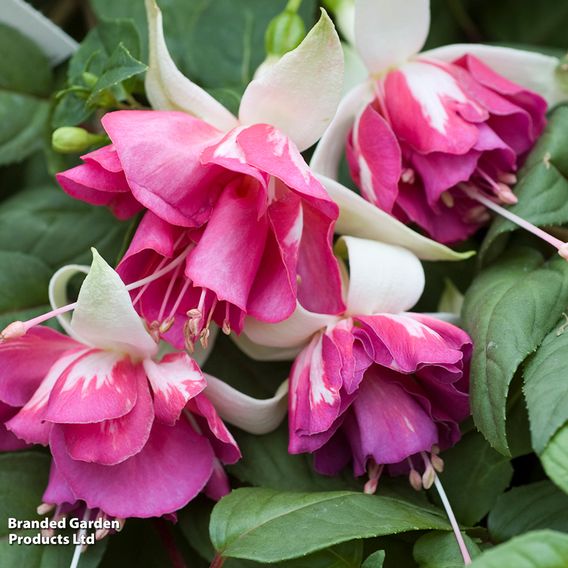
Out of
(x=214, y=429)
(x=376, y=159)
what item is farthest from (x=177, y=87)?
(x=214, y=429)

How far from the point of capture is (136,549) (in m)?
0.80

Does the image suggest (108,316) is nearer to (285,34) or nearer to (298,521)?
(298,521)

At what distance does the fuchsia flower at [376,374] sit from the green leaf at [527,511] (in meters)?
0.08

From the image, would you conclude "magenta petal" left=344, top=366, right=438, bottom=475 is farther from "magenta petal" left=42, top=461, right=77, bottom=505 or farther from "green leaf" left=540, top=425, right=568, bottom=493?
"magenta petal" left=42, top=461, right=77, bottom=505

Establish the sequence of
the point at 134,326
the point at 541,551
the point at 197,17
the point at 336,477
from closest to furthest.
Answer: the point at 541,551
the point at 134,326
the point at 336,477
the point at 197,17

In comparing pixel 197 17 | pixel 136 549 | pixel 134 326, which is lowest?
pixel 136 549

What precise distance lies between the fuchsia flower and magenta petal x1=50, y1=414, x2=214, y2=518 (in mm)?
87

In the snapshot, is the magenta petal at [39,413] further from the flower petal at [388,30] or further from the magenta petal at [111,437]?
the flower petal at [388,30]

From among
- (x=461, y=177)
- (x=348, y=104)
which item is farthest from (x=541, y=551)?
(x=348, y=104)

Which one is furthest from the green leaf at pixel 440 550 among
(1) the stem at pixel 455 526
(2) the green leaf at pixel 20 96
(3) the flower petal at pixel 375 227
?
(2) the green leaf at pixel 20 96

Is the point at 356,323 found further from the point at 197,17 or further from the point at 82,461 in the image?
the point at 197,17

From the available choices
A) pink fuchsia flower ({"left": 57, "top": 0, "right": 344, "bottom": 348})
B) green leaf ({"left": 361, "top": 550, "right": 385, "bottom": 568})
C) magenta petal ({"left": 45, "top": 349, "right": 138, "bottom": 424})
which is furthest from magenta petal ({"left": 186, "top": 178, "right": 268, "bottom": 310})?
green leaf ({"left": 361, "top": 550, "right": 385, "bottom": 568})

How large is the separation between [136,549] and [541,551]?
16.9 inches

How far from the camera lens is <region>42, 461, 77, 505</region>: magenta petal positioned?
704 mm
